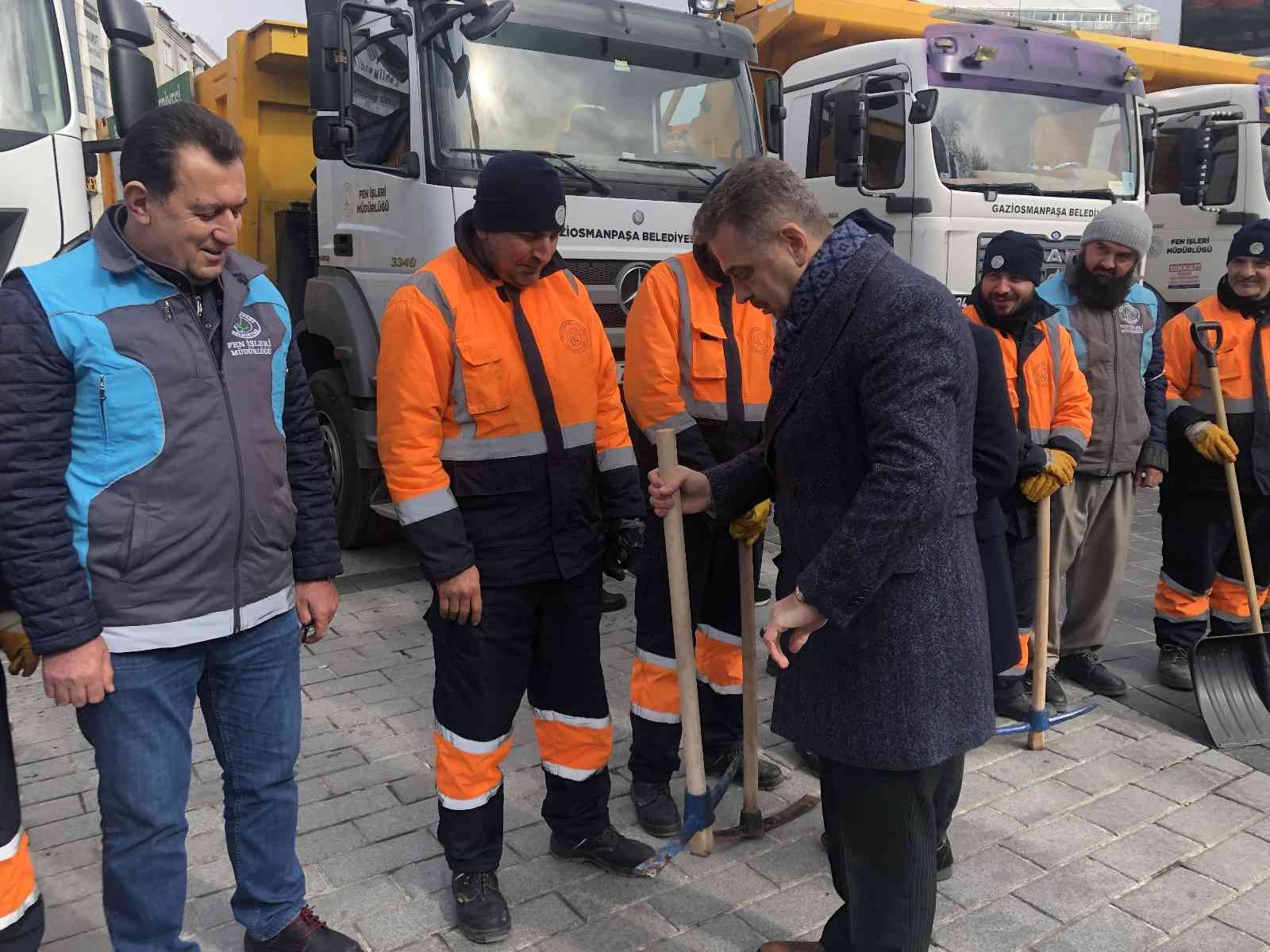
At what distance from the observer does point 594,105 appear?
542 centimetres

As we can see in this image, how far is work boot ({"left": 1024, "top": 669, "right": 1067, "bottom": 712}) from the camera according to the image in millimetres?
4246

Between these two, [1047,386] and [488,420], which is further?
[1047,386]

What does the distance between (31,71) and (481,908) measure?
3670mm

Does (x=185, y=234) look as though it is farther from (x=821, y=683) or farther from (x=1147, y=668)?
(x=1147, y=668)

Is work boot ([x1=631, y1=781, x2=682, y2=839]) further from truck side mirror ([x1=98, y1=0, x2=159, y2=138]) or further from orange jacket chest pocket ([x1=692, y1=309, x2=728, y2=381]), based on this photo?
truck side mirror ([x1=98, y1=0, x2=159, y2=138])

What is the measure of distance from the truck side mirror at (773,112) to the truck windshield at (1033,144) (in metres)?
1.63

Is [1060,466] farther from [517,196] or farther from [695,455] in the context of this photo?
[517,196]

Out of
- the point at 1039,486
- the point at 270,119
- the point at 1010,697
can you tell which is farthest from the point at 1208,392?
the point at 270,119

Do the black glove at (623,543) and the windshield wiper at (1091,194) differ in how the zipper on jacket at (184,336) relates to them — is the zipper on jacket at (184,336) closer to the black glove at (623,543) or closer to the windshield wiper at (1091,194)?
the black glove at (623,543)

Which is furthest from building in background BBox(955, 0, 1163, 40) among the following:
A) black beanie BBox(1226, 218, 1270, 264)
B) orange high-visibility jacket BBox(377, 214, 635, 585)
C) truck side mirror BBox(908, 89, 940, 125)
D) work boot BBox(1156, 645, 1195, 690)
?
orange high-visibility jacket BBox(377, 214, 635, 585)

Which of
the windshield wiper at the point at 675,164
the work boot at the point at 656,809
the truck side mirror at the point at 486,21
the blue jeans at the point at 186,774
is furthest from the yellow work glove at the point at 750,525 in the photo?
the truck side mirror at the point at 486,21

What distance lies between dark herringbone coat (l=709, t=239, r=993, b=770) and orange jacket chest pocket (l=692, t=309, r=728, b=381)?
1288mm

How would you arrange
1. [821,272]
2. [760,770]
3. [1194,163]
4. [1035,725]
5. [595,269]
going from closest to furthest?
[821,272], [760,770], [1035,725], [595,269], [1194,163]

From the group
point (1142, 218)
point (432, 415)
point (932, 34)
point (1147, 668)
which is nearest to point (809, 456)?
point (432, 415)
